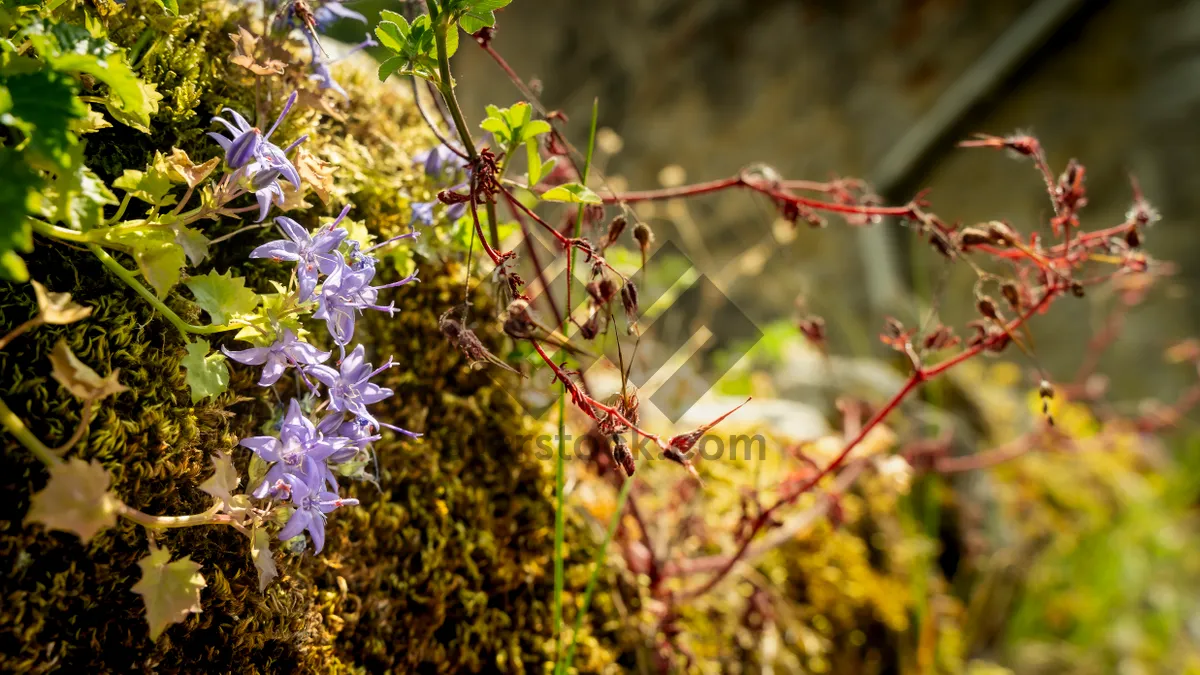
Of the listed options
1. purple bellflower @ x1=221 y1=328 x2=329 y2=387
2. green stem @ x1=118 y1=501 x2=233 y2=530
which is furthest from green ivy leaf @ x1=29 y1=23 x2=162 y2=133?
green stem @ x1=118 y1=501 x2=233 y2=530

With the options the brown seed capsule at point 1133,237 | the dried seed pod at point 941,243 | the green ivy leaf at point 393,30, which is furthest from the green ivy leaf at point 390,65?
the brown seed capsule at point 1133,237

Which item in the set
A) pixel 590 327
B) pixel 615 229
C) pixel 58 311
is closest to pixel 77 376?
pixel 58 311

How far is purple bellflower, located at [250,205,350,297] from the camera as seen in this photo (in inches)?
26.6

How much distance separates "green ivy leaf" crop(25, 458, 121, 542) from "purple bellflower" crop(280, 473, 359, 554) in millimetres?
156

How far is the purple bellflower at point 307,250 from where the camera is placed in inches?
26.6

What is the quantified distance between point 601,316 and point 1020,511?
2526 mm

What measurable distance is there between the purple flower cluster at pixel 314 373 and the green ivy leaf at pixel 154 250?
0.07 meters

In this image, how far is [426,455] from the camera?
3.33ft

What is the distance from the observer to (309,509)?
2.32 ft

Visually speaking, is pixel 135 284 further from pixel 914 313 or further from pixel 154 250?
pixel 914 313

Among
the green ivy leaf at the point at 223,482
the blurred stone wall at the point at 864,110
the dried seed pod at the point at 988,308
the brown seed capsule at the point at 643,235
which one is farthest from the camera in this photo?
the blurred stone wall at the point at 864,110

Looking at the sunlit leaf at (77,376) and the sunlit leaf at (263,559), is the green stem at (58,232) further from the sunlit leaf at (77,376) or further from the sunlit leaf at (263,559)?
the sunlit leaf at (263,559)

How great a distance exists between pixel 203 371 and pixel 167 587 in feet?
0.64

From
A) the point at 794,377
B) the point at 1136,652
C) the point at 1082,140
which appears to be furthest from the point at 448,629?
the point at 1082,140
